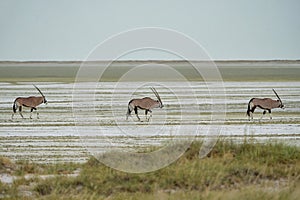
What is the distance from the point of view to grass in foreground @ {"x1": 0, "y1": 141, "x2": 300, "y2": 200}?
33.0 ft

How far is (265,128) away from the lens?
23469 millimetres

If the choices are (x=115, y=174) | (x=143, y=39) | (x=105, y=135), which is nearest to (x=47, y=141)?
(x=105, y=135)

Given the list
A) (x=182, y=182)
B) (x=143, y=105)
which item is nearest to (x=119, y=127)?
(x=143, y=105)

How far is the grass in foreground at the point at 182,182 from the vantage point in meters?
10.1

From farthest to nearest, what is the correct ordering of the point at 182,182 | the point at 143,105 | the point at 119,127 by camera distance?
the point at 143,105, the point at 119,127, the point at 182,182

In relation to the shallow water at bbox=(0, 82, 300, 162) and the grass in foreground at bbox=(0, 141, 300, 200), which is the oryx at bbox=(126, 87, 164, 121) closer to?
the shallow water at bbox=(0, 82, 300, 162)

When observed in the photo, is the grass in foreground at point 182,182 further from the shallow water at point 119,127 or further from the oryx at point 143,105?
the oryx at point 143,105

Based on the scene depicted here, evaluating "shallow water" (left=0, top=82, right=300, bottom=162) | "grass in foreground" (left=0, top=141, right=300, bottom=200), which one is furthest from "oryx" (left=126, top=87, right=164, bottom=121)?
"grass in foreground" (left=0, top=141, right=300, bottom=200)

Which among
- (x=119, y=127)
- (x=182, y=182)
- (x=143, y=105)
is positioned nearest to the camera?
(x=182, y=182)

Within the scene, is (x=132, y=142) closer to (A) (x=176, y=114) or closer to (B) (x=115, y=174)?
(B) (x=115, y=174)

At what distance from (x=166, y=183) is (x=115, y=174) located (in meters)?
1.02

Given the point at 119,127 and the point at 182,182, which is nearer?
the point at 182,182

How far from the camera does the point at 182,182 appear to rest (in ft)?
35.8

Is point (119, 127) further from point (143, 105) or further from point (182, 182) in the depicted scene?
point (182, 182)
